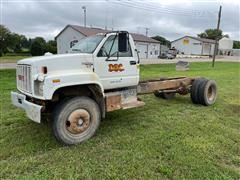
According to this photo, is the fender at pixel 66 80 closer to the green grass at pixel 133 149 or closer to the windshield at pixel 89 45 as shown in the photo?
the windshield at pixel 89 45

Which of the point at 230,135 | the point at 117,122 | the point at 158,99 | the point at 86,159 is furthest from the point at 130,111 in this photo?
the point at 86,159

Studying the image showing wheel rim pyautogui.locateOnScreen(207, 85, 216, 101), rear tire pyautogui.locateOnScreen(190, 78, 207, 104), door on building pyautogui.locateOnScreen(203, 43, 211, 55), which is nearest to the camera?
rear tire pyautogui.locateOnScreen(190, 78, 207, 104)

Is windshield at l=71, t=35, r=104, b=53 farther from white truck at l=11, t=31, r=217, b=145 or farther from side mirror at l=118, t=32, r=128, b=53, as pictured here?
side mirror at l=118, t=32, r=128, b=53

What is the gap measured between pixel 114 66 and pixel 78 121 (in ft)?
4.60

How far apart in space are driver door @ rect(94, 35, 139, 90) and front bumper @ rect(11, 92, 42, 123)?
4.51 feet

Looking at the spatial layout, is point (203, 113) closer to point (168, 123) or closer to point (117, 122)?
point (168, 123)

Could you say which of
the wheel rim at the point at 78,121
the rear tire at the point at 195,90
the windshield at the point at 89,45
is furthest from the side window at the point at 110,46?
the rear tire at the point at 195,90

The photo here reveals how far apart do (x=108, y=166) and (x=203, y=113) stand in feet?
13.2

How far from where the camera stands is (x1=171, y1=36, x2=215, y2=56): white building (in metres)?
73.4

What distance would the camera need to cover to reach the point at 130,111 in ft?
23.5

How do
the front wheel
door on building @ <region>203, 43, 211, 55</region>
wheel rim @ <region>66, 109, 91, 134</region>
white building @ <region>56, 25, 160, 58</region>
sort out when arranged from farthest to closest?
door on building @ <region>203, 43, 211, 55</region>
white building @ <region>56, 25, 160, 58</region>
wheel rim @ <region>66, 109, 91, 134</region>
the front wheel

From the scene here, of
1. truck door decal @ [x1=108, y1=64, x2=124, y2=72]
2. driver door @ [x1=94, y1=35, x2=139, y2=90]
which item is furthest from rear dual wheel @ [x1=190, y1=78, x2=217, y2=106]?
truck door decal @ [x1=108, y1=64, x2=124, y2=72]

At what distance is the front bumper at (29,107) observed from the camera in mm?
4391

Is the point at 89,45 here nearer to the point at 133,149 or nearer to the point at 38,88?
the point at 38,88
